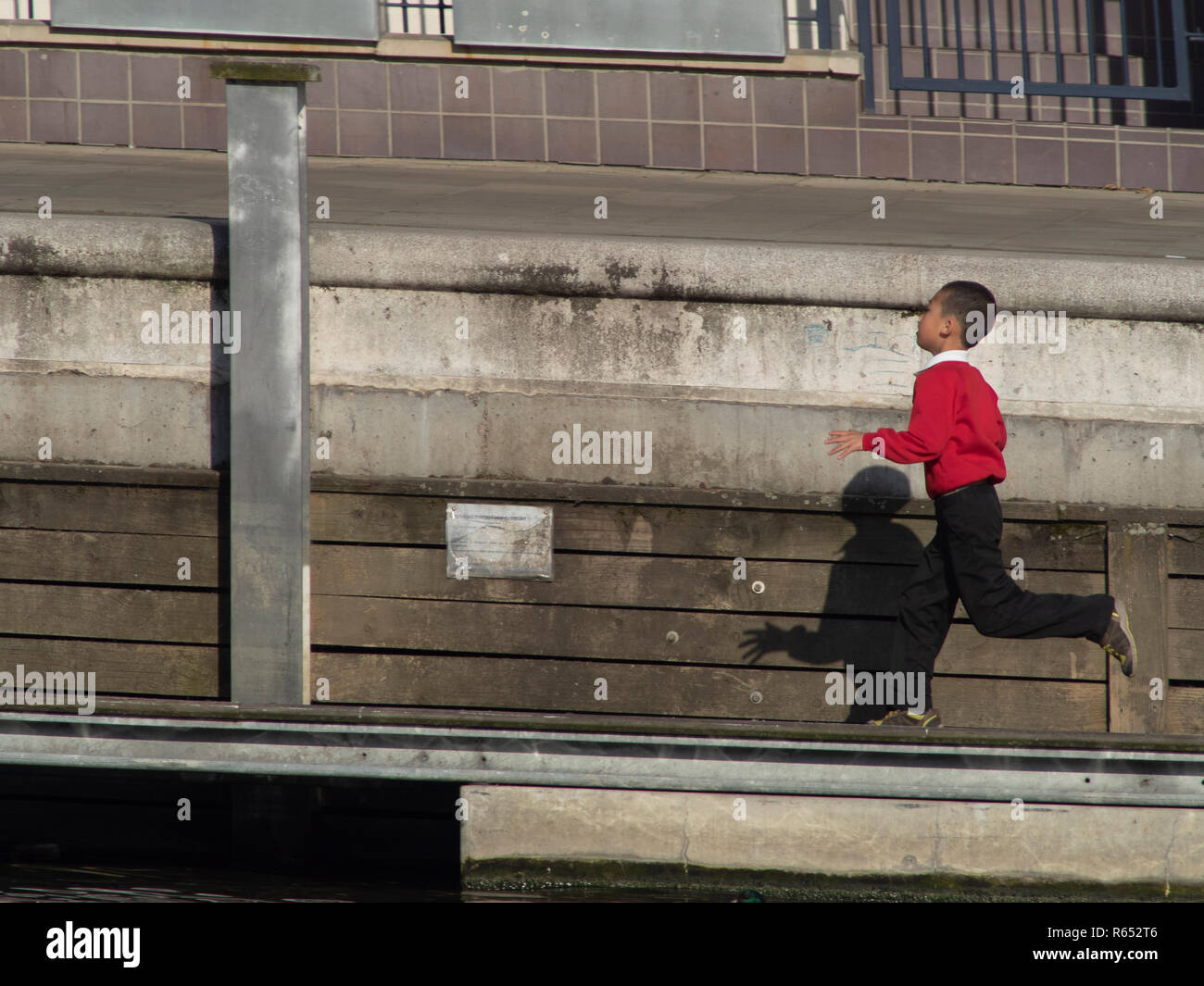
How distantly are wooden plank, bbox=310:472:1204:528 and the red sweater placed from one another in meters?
0.92

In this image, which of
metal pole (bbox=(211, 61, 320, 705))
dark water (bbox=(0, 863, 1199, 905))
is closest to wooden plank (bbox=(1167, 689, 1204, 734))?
dark water (bbox=(0, 863, 1199, 905))

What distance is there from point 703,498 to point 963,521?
1.33 metres

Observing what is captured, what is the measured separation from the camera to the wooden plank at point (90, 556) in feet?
20.7

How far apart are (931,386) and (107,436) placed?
11.8ft

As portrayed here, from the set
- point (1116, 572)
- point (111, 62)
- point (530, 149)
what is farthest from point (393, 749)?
point (111, 62)

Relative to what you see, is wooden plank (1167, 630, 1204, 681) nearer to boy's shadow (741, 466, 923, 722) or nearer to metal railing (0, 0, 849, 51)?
boy's shadow (741, 466, 923, 722)

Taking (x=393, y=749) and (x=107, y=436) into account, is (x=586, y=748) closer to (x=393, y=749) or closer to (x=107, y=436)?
(x=393, y=749)

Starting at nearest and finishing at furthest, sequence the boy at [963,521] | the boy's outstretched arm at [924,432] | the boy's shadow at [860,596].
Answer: the boy's outstretched arm at [924,432]
the boy at [963,521]
the boy's shadow at [860,596]

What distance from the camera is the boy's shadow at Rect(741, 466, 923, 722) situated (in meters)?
6.29

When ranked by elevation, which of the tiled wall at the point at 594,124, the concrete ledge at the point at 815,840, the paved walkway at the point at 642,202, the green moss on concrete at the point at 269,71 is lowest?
the concrete ledge at the point at 815,840

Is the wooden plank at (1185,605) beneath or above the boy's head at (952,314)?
beneath

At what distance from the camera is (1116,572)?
6.23 metres

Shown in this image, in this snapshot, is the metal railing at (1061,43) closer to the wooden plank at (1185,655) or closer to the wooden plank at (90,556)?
the wooden plank at (1185,655)

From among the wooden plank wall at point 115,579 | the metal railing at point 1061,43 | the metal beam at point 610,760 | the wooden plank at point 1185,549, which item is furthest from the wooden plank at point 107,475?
the metal railing at point 1061,43
